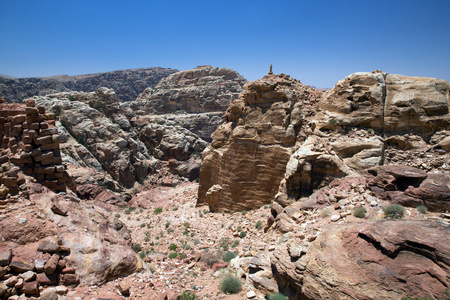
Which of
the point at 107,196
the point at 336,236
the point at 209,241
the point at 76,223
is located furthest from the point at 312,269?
the point at 107,196

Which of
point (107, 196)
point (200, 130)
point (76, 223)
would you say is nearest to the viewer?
point (76, 223)

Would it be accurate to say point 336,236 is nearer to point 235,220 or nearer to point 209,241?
point 209,241

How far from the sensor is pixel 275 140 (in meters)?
15.6

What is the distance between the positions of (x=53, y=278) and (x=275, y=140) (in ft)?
41.8

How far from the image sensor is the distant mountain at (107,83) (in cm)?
8581

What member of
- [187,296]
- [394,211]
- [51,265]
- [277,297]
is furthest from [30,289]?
[394,211]

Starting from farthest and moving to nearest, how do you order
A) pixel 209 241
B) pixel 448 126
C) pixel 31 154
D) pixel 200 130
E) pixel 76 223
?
1. pixel 200 130
2. pixel 209 241
3. pixel 448 126
4. pixel 31 154
5. pixel 76 223

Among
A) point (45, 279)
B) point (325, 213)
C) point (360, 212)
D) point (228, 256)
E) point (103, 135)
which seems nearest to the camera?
point (45, 279)

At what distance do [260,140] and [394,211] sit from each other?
934 cm

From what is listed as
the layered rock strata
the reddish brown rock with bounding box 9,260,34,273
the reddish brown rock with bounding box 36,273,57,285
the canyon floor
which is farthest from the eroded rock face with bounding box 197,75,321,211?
the reddish brown rock with bounding box 9,260,34,273

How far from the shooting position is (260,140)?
16.1 metres

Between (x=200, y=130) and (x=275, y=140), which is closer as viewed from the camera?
(x=275, y=140)

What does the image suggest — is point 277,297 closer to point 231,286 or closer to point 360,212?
point 231,286

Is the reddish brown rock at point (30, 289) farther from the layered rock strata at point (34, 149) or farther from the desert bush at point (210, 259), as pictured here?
the desert bush at point (210, 259)
